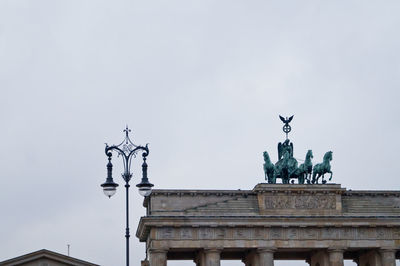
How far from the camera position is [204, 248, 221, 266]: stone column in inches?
3354

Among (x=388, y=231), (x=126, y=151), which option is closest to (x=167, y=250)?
(x=388, y=231)

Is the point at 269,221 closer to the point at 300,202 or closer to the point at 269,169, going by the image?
the point at 300,202

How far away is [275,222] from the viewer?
285 ft

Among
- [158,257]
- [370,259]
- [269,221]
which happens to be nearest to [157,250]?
[158,257]

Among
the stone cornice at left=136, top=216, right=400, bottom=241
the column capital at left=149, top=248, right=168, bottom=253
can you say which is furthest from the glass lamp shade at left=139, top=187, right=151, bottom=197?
the column capital at left=149, top=248, right=168, bottom=253

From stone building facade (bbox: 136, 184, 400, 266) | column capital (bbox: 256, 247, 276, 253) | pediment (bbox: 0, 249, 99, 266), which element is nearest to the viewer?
pediment (bbox: 0, 249, 99, 266)

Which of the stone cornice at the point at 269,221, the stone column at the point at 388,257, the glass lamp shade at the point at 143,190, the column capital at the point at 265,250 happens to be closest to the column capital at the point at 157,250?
the stone cornice at the point at 269,221

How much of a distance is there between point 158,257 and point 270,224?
10.6m

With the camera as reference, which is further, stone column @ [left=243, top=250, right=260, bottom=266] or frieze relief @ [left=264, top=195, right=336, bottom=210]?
frieze relief @ [left=264, top=195, right=336, bottom=210]

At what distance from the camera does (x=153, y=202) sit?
284 feet

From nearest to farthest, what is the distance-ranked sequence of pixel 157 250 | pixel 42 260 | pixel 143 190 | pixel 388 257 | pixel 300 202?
pixel 143 190, pixel 42 260, pixel 157 250, pixel 388 257, pixel 300 202

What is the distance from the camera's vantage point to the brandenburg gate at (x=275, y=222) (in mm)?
85500

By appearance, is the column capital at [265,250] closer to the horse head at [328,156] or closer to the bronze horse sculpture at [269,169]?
the bronze horse sculpture at [269,169]

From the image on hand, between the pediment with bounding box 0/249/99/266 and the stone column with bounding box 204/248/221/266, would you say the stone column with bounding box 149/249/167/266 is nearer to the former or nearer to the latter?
the stone column with bounding box 204/248/221/266
